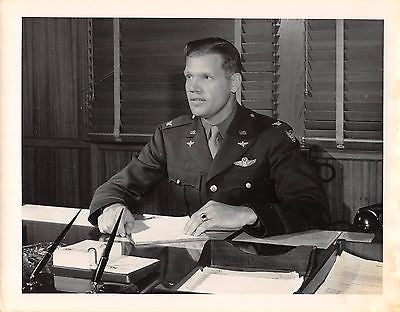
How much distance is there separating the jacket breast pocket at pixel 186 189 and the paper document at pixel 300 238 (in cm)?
12

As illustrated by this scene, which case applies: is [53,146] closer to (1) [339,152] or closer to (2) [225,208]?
(2) [225,208]

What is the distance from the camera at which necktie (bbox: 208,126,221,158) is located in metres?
1.48

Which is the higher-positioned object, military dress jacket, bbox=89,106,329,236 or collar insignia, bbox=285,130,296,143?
collar insignia, bbox=285,130,296,143

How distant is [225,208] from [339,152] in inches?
10.7

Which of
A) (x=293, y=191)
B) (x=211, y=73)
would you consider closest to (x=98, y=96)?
(x=211, y=73)

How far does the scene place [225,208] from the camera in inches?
57.4

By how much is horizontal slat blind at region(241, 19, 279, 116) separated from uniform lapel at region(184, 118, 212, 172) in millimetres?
138

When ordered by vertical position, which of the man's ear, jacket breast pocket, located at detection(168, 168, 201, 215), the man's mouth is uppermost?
the man's ear

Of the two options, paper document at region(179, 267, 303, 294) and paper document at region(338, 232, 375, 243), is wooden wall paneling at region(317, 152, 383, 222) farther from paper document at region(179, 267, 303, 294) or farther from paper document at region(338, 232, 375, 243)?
paper document at region(179, 267, 303, 294)

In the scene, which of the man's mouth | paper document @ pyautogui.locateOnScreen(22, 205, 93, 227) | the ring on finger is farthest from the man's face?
paper document @ pyautogui.locateOnScreen(22, 205, 93, 227)

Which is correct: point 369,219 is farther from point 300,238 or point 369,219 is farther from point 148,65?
point 148,65

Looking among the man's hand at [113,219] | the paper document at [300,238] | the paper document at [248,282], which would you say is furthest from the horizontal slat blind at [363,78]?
the man's hand at [113,219]

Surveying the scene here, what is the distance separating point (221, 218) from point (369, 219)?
1.05 ft
